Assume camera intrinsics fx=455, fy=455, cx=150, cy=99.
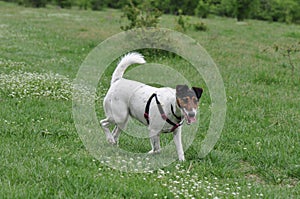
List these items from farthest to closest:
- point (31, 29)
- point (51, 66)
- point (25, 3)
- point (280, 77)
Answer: point (25, 3)
point (31, 29)
point (51, 66)
point (280, 77)

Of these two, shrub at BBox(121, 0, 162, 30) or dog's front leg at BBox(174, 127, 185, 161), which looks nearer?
dog's front leg at BBox(174, 127, 185, 161)

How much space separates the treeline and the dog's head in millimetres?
45295

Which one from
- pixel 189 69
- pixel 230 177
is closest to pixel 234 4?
pixel 189 69

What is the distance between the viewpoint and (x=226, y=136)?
8.41 meters

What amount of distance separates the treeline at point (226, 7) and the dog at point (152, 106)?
1742 inches

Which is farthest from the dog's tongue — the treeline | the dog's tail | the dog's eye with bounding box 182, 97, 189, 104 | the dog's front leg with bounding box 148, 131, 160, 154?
the treeline

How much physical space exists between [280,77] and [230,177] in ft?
28.0

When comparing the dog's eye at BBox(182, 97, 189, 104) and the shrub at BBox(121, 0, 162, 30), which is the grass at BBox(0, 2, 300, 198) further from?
the shrub at BBox(121, 0, 162, 30)

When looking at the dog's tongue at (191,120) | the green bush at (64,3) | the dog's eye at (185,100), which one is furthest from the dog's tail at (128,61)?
the green bush at (64,3)

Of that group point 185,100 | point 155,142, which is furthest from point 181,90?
point 155,142

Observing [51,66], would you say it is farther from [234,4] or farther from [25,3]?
[25,3]

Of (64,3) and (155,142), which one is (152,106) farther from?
(64,3)

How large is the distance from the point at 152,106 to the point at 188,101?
0.79 metres

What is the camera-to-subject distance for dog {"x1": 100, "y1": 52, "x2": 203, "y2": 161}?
19.7 ft
